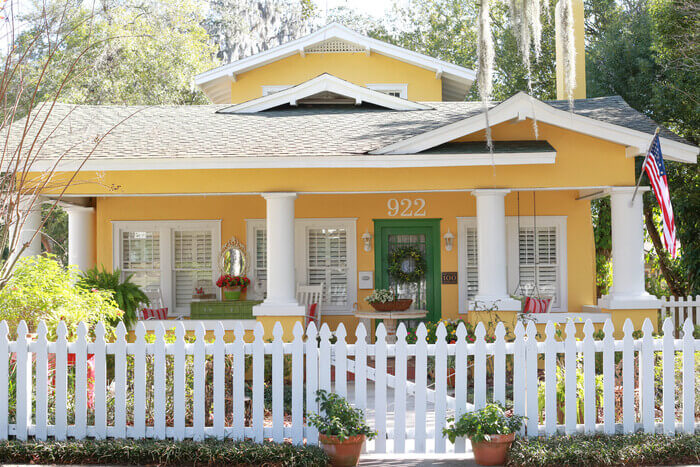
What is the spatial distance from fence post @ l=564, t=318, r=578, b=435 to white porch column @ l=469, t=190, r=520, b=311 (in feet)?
13.6

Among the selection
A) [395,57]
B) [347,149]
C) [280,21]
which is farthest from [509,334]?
[280,21]

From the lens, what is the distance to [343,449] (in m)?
6.13

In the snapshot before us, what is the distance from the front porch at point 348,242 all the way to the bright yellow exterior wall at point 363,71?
3392 mm

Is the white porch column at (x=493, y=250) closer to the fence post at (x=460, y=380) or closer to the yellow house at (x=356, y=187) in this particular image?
the yellow house at (x=356, y=187)

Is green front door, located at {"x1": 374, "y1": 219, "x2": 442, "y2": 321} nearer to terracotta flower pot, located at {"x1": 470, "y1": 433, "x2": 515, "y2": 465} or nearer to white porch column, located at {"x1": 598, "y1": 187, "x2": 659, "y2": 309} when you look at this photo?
white porch column, located at {"x1": 598, "y1": 187, "x2": 659, "y2": 309}

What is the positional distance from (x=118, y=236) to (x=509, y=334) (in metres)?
8.07

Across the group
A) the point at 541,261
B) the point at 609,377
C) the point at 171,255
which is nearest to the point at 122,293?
the point at 171,255

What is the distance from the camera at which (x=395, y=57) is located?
16109mm

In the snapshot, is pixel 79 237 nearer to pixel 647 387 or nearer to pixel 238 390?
pixel 238 390

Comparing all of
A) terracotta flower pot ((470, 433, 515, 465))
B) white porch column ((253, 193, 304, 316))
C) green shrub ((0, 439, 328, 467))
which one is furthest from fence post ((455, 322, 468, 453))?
white porch column ((253, 193, 304, 316))

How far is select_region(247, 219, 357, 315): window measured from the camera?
14.1 meters

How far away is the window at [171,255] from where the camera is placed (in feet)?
46.8

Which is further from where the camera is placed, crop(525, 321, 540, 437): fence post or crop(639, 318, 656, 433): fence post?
crop(639, 318, 656, 433): fence post

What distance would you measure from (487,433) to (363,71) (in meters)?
11.6
